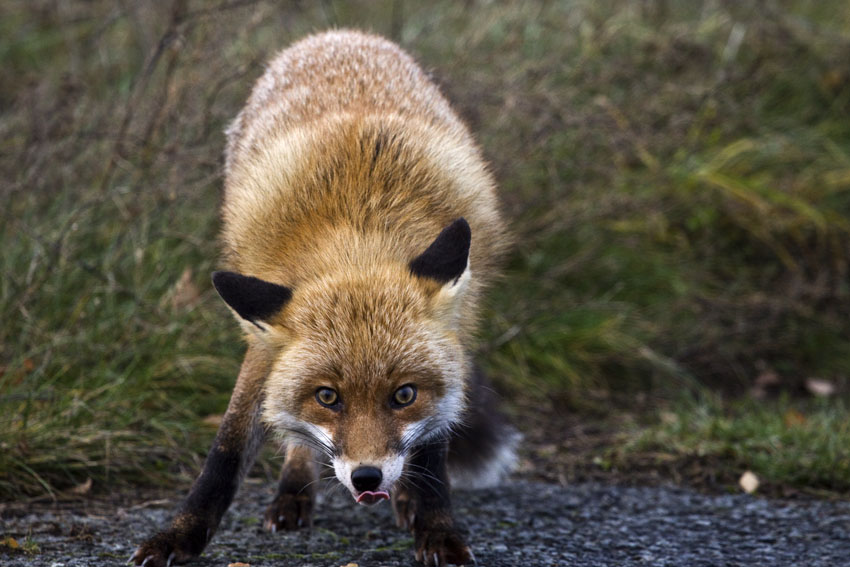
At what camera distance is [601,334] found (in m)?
6.85

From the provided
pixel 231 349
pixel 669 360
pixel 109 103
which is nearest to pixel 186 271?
pixel 231 349

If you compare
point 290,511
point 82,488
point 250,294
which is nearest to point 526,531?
Answer: point 290,511

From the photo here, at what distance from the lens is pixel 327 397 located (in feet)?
11.6

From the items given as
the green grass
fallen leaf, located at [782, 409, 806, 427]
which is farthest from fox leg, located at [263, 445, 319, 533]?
fallen leaf, located at [782, 409, 806, 427]

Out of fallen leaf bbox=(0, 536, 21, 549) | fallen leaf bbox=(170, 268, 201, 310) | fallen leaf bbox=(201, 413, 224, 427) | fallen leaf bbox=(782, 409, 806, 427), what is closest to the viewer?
fallen leaf bbox=(0, 536, 21, 549)

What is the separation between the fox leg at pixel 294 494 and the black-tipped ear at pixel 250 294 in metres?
1.00

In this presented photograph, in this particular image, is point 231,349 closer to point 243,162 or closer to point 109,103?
point 243,162

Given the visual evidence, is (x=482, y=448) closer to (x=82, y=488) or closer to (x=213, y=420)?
(x=213, y=420)

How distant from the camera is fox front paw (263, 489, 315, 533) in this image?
4469 millimetres

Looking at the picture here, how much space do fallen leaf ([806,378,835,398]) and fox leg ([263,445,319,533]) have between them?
3874 millimetres

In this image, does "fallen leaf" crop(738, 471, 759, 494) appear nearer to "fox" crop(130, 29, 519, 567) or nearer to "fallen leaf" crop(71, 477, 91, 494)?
"fox" crop(130, 29, 519, 567)

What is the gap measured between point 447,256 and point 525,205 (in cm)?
358

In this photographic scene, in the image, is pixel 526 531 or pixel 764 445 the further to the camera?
pixel 764 445

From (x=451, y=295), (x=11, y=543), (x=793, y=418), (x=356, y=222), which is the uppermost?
(x=793, y=418)
